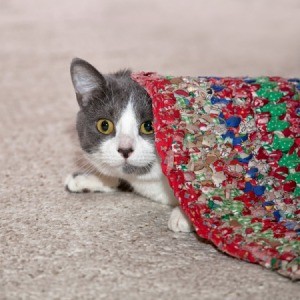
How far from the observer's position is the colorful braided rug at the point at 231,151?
134 cm

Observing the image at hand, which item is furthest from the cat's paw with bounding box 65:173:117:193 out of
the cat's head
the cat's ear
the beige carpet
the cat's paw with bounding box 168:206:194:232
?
the cat's paw with bounding box 168:206:194:232

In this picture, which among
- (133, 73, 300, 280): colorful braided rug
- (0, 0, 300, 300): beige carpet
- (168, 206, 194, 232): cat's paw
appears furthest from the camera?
(168, 206, 194, 232): cat's paw

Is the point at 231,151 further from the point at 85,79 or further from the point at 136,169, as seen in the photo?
the point at 85,79

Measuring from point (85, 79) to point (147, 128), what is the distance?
0.25m

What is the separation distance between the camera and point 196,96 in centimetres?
147

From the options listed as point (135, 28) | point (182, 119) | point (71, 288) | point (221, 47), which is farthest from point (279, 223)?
point (135, 28)

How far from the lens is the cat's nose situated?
147 cm

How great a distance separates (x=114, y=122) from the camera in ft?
5.00

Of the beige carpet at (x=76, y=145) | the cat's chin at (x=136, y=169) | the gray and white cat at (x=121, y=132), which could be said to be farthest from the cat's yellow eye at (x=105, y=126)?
the beige carpet at (x=76, y=145)

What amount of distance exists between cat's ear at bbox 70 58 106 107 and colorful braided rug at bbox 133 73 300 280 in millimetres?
131

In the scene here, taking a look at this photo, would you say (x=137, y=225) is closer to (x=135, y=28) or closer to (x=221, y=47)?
(x=221, y=47)

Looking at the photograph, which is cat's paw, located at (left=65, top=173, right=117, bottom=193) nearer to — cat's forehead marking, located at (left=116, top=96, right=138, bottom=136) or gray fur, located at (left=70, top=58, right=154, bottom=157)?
gray fur, located at (left=70, top=58, right=154, bottom=157)

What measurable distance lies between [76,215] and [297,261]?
2.10ft

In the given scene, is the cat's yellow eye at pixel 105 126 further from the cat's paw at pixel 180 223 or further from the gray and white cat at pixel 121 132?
the cat's paw at pixel 180 223
